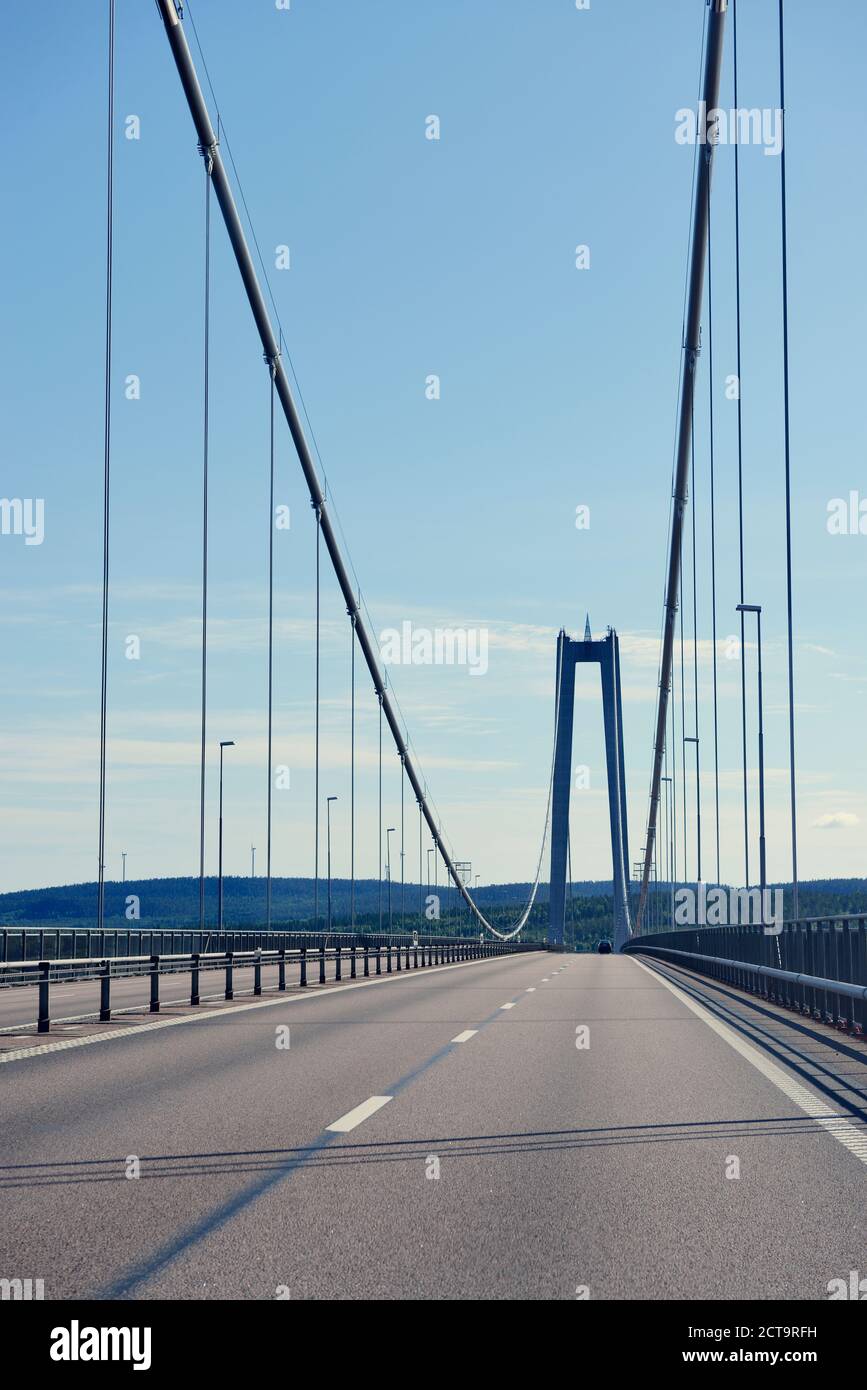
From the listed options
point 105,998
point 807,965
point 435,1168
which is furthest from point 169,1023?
point 435,1168

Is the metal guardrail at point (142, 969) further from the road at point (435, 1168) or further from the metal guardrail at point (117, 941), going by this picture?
the road at point (435, 1168)

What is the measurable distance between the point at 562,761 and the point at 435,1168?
10282 cm

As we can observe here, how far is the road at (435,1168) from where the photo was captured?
217 inches

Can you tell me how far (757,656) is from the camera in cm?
3766

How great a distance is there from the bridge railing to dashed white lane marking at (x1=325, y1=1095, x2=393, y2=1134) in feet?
18.0

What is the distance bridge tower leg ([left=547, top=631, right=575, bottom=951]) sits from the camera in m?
110

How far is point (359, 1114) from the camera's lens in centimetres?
988

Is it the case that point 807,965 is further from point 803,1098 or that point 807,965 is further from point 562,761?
point 562,761

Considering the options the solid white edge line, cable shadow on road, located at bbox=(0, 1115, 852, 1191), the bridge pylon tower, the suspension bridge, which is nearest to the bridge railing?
the suspension bridge

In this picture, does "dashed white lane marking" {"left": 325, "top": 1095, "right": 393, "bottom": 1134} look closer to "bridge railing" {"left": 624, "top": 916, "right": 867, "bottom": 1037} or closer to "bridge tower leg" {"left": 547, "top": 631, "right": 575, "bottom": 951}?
"bridge railing" {"left": 624, "top": 916, "right": 867, "bottom": 1037}

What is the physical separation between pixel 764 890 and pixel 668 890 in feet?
204
